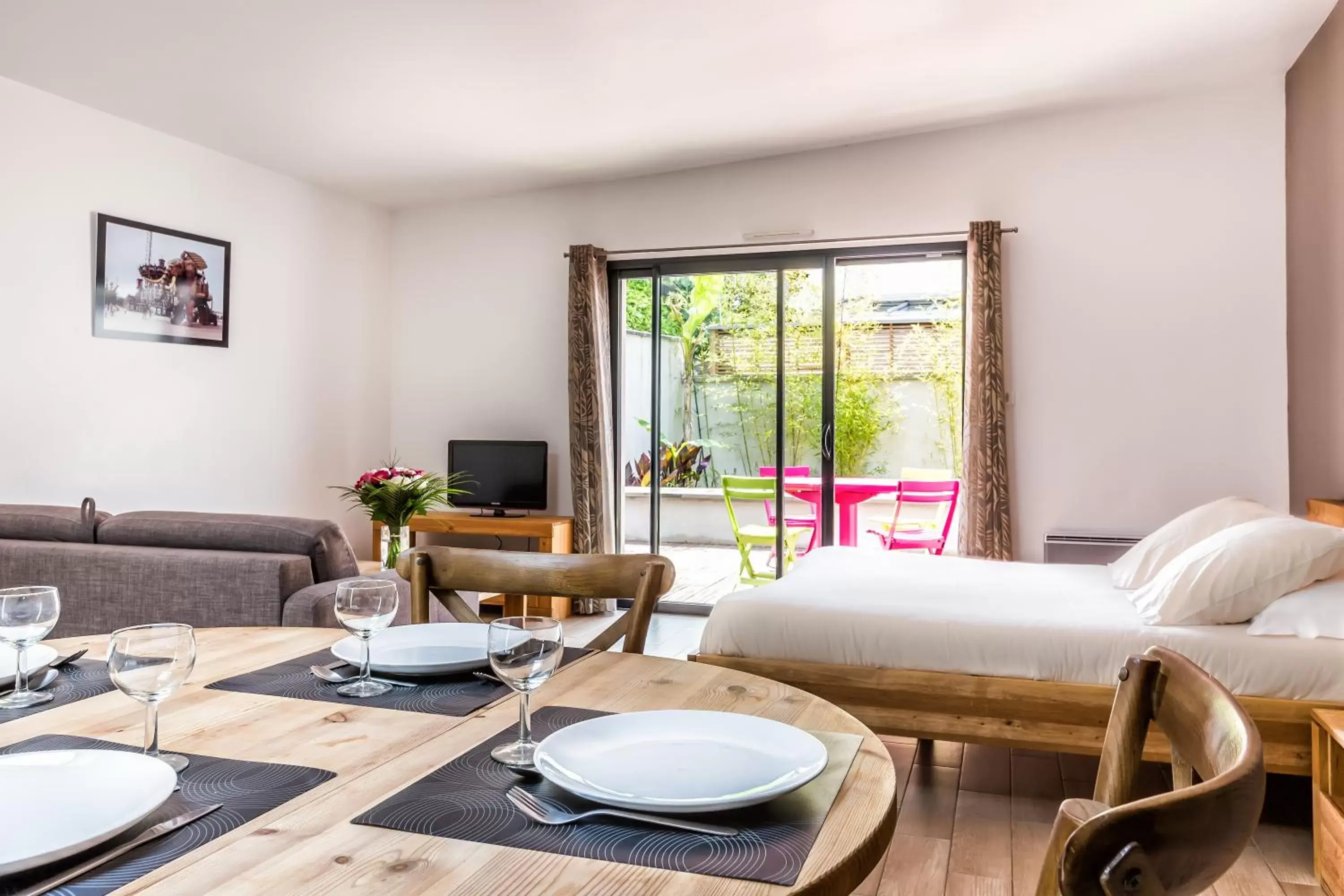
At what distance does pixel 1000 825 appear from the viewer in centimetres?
256

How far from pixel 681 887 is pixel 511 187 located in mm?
5804

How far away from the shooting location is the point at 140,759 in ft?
3.02

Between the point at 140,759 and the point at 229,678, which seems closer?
the point at 140,759

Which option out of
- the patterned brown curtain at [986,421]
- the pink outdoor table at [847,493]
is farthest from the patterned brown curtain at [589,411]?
the patterned brown curtain at [986,421]

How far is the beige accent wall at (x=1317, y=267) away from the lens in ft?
12.4

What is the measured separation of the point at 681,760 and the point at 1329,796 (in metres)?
2.07

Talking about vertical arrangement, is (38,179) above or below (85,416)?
above

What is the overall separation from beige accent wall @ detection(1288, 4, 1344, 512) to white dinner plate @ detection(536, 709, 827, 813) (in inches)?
148

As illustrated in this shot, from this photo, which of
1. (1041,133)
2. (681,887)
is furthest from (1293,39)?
(681,887)

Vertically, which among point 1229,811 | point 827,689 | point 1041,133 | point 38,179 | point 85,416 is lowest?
point 827,689

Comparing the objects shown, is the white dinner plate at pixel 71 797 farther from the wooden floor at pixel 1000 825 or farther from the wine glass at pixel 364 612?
the wooden floor at pixel 1000 825

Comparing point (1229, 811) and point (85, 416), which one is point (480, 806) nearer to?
point (1229, 811)

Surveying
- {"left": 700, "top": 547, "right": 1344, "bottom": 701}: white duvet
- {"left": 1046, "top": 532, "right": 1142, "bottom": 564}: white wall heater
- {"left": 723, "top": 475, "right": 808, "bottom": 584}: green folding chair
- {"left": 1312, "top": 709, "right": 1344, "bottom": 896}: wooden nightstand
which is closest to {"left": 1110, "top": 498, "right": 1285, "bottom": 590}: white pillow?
{"left": 700, "top": 547, "right": 1344, "bottom": 701}: white duvet

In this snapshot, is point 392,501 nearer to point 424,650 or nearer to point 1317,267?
point 424,650
